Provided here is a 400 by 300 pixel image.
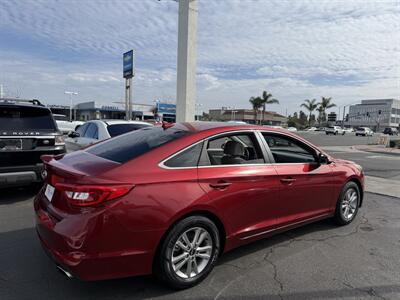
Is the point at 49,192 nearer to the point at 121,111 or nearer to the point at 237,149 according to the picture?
the point at 237,149

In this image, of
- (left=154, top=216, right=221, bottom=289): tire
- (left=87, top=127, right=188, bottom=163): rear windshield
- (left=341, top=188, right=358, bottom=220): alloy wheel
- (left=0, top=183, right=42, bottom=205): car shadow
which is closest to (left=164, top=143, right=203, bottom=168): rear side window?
(left=87, top=127, right=188, bottom=163): rear windshield

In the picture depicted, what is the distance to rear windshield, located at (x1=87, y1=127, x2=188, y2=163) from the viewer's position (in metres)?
3.22

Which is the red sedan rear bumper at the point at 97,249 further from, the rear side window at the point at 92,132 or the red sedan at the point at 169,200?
the rear side window at the point at 92,132

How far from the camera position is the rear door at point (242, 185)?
3322 mm

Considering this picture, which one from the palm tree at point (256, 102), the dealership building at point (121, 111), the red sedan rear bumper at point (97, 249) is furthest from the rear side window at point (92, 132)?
the palm tree at point (256, 102)

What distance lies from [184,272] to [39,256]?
5.97ft

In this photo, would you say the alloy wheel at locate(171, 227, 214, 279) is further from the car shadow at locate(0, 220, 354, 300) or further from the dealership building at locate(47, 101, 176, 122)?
the dealership building at locate(47, 101, 176, 122)

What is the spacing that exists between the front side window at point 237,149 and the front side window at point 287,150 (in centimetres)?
23

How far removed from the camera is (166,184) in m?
2.99

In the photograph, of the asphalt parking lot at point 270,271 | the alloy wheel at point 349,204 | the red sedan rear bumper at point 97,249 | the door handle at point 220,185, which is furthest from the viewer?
the alloy wheel at point 349,204

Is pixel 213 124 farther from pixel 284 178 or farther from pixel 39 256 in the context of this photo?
pixel 39 256

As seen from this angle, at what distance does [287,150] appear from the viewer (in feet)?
16.1

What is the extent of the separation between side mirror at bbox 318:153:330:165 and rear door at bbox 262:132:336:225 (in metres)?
0.04

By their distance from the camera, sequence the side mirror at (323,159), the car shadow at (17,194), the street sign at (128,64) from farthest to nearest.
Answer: the street sign at (128,64) → the car shadow at (17,194) → the side mirror at (323,159)
